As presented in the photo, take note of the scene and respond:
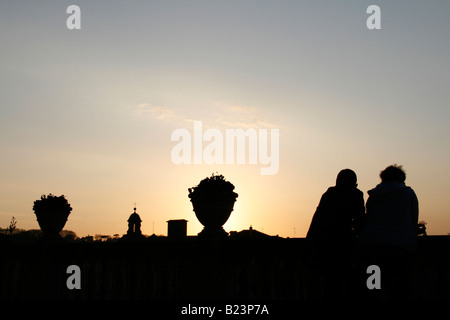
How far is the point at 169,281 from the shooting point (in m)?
7.24

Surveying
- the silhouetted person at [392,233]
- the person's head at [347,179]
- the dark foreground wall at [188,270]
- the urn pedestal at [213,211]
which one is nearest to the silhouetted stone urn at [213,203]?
the urn pedestal at [213,211]

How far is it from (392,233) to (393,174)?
2.36 ft

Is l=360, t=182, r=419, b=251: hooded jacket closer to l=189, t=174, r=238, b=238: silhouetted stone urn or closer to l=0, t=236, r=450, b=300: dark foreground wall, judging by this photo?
l=0, t=236, r=450, b=300: dark foreground wall

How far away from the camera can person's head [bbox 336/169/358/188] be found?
5.88 m

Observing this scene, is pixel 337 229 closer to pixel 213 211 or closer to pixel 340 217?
pixel 340 217

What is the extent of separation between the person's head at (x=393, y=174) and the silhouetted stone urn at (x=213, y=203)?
402 centimetres

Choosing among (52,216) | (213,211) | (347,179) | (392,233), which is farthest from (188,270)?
(52,216)

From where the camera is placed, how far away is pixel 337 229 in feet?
19.0

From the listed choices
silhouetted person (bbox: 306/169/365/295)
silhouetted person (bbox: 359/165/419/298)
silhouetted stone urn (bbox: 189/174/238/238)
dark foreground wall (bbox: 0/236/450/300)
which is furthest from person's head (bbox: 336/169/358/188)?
silhouetted stone urn (bbox: 189/174/238/238)

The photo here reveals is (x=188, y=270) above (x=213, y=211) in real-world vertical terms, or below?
below

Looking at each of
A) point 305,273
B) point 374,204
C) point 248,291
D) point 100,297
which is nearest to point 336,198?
point 374,204

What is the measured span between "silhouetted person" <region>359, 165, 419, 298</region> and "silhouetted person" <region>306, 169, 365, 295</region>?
0.15m

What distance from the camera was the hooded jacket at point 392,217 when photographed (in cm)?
550
